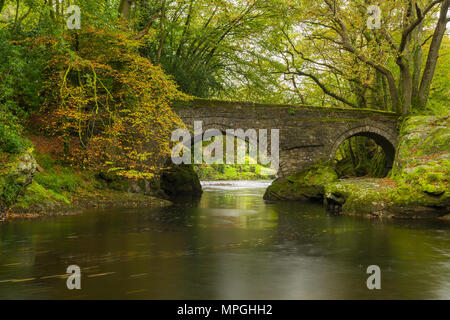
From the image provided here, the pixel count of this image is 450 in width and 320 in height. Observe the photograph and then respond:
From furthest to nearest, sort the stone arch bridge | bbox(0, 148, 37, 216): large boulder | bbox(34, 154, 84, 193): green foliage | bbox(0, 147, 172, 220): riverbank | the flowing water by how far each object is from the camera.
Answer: the stone arch bridge < bbox(34, 154, 84, 193): green foliage < bbox(0, 147, 172, 220): riverbank < bbox(0, 148, 37, 216): large boulder < the flowing water

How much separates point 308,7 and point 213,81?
207 inches

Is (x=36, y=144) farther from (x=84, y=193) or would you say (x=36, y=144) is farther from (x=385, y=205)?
(x=385, y=205)

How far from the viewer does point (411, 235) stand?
8.92 metres

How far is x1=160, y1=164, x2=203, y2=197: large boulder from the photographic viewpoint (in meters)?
21.3

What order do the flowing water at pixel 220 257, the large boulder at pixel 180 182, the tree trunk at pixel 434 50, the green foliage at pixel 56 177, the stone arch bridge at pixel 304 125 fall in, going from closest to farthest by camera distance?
1. the flowing water at pixel 220 257
2. the green foliage at pixel 56 177
3. the tree trunk at pixel 434 50
4. the stone arch bridge at pixel 304 125
5. the large boulder at pixel 180 182

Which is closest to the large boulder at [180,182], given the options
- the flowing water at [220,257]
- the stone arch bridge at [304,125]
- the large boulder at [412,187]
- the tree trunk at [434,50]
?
the stone arch bridge at [304,125]

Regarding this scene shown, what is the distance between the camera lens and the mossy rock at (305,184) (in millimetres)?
17609

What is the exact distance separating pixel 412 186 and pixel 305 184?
6.72 metres

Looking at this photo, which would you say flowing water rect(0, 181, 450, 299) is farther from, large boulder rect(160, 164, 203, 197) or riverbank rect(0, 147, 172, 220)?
large boulder rect(160, 164, 203, 197)

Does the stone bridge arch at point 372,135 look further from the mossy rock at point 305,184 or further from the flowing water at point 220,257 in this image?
the flowing water at point 220,257

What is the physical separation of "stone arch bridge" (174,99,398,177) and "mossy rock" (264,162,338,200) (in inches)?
15.2

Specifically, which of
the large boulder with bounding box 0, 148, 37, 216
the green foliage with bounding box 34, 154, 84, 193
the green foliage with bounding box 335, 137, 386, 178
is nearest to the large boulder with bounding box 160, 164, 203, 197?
the green foliage with bounding box 34, 154, 84, 193

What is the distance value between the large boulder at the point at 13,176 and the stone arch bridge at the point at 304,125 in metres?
8.41

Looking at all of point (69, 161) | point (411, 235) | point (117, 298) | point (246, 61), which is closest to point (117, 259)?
point (117, 298)
